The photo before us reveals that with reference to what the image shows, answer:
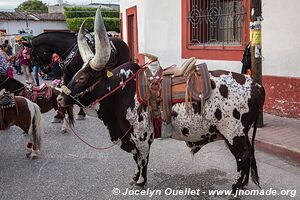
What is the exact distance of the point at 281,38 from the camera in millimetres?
6301

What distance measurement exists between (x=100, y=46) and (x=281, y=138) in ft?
10.8

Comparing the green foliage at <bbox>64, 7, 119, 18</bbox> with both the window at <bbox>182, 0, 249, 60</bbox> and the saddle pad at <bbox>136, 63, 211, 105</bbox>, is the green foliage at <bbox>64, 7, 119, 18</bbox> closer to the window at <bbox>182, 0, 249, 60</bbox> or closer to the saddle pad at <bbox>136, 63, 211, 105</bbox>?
the window at <bbox>182, 0, 249, 60</bbox>

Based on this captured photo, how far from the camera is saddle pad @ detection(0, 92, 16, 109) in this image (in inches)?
190

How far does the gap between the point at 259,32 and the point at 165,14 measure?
4.66 meters

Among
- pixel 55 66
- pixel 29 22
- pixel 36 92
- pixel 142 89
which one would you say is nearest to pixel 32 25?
pixel 29 22

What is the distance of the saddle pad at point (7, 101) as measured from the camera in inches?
190

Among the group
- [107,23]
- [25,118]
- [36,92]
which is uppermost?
[107,23]

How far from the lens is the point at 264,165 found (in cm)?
457

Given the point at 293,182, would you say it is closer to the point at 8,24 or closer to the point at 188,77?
the point at 188,77

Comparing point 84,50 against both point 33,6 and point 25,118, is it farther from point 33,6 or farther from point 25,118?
point 33,6

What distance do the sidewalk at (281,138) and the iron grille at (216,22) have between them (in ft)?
6.59

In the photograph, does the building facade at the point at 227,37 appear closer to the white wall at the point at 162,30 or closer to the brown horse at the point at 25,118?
the white wall at the point at 162,30

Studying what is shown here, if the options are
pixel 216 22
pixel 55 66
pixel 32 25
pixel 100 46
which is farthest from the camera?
pixel 32 25

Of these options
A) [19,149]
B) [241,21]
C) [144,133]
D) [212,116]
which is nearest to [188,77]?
[212,116]
